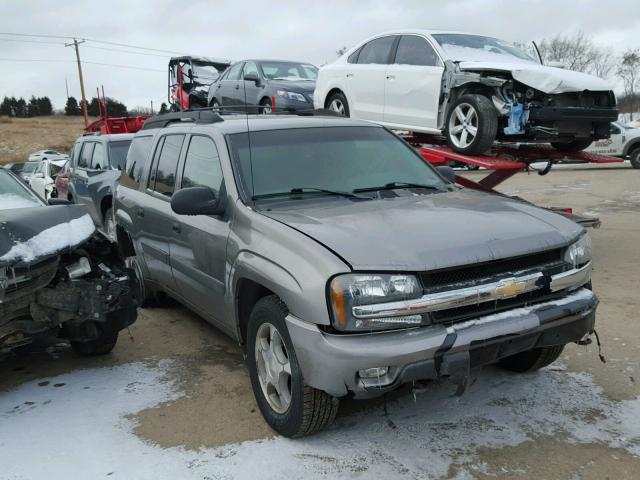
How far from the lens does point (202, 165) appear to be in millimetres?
4531

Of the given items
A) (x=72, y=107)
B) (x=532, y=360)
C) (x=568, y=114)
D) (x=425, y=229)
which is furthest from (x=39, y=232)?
(x=72, y=107)

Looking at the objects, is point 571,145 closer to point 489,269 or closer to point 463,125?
point 463,125

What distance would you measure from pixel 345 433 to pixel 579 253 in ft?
5.53

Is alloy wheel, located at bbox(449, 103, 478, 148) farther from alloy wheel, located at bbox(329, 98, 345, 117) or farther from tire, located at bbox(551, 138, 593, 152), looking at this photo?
alloy wheel, located at bbox(329, 98, 345, 117)

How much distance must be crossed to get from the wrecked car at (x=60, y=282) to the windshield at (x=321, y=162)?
1.30m

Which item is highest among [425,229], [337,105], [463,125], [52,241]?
[337,105]

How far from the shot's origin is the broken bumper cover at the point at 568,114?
6.61 metres

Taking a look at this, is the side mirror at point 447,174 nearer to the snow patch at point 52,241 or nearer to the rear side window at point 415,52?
the snow patch at point 52,241

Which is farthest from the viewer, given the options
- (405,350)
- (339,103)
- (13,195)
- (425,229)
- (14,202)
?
(339,103)

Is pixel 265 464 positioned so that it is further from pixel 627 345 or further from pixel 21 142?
pixel 21 142

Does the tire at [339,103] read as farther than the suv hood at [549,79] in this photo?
Yes

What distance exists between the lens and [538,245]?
328cm

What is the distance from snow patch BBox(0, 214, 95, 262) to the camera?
3.90 metres

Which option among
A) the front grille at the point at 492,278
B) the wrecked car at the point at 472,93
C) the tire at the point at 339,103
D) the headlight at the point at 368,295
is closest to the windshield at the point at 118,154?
the tire at the point at 339,103
